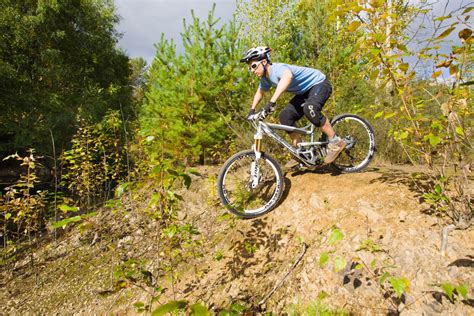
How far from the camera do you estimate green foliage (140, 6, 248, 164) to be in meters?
7.83

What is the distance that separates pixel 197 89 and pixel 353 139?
15.5ft

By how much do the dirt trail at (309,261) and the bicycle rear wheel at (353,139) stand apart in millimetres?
386

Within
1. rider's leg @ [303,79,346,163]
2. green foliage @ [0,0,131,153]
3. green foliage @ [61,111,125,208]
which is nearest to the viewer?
rider's leg @ [303,79,346,163]

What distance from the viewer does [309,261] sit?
336 cm

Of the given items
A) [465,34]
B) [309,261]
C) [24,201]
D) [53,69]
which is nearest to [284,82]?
[465,34]

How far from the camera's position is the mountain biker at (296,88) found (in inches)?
159

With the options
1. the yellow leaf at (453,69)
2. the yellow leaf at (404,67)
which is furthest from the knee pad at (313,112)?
the yellow leaf at (453,69)

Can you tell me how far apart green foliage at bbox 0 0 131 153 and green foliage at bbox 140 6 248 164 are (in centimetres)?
679

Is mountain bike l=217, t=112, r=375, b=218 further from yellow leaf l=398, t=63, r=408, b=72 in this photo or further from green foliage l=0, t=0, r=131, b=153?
green foliage l=0, t=0, r=131, b=153

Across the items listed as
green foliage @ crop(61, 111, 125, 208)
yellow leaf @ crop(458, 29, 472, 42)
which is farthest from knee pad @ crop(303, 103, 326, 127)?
green foliage @ crop(61, 111, 125, 208)

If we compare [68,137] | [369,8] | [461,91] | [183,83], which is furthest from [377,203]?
[68,137]

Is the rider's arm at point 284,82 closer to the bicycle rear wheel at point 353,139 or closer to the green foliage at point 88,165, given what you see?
the bicycle rear wheel at point 353,139

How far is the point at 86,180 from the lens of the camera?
7.48 m

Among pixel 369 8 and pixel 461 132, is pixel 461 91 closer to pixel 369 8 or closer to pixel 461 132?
pixel 461 132
